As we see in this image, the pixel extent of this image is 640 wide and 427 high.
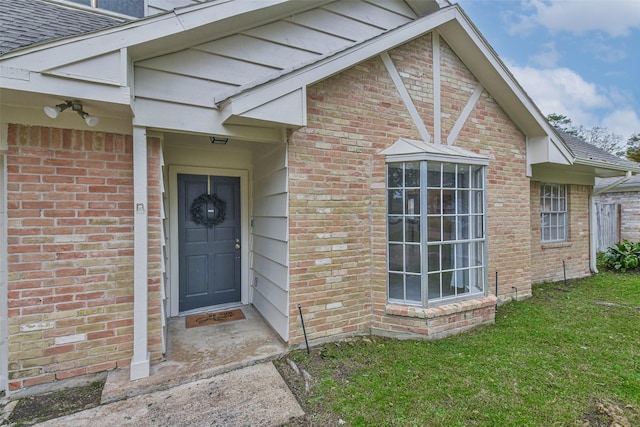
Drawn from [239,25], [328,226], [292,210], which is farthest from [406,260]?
[239,25]

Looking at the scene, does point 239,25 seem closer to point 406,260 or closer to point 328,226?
point 328,226

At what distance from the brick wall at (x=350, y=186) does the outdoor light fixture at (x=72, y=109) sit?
1.93m

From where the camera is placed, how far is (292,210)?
3482mm

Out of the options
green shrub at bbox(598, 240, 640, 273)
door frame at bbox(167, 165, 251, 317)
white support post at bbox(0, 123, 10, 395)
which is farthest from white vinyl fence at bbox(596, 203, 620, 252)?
white support post at bbox(0, 123, 10, 395)

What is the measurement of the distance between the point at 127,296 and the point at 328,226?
233cm

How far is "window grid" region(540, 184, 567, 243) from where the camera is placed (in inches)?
268

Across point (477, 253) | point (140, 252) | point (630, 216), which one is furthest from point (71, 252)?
point (630, 216)

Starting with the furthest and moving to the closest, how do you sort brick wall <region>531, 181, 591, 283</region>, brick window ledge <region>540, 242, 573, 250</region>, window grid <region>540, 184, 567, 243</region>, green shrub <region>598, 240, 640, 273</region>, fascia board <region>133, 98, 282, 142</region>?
green shrub <region>598, 240, 640, 273</region>
window grid <region>540, 184, 567, 243</region>
brick window ledge <region>540, 242, 573, 250</region>
brick wall <region>531, 181, 591, 283</region>
fascia board <region>133, 98, 282, 142</region>

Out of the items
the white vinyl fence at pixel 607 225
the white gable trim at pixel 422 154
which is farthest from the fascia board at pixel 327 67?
the white vinyl fence at pixel 607 225

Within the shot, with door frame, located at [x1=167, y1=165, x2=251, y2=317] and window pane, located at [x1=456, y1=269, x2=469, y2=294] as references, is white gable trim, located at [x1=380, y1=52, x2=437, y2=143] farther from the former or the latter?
door frame, located at [x1=167, y1=165, x2=251, y2=317]

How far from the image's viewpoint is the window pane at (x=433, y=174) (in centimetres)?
386

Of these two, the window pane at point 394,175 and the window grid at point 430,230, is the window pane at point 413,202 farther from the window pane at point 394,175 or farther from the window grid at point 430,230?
the window pane at point 394,175

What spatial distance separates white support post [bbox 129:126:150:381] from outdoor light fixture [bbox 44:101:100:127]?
1.11ft

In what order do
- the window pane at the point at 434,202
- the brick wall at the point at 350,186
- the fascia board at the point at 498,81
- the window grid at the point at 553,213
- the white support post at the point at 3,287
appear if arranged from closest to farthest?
the white support post at the point at 3,287 < the brick wall at the point at 350,186 < the window pane at the point at 434,202 < the fascia board at the point at 498,81 < the window grid at the point at 553,213
